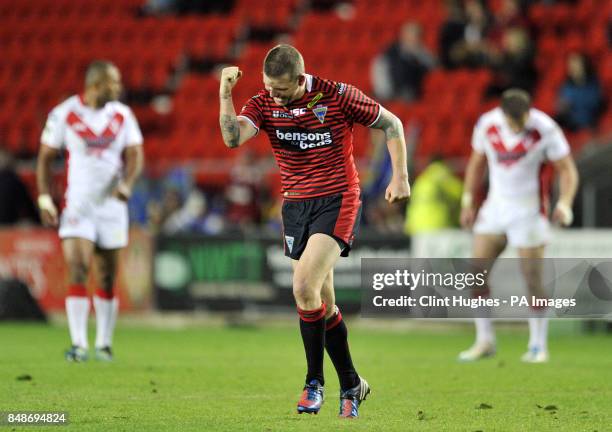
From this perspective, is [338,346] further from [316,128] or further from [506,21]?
[506,21]

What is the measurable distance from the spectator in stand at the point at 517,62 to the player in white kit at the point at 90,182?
901cm

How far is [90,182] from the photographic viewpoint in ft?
35.8

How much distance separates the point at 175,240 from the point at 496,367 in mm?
7185

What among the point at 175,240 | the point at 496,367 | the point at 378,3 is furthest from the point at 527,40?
the point at 496,367

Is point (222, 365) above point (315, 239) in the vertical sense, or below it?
below

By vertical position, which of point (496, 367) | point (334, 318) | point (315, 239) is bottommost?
point (496, 367)

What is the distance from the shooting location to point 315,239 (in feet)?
23.7

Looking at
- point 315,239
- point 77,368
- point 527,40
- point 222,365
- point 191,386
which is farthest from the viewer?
point 527,40

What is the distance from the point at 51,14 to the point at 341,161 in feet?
64.2

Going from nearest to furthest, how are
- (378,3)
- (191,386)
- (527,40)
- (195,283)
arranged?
(191,386)
(195,283)
(527,40)
(378,3)

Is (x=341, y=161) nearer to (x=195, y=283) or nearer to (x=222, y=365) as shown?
(x=222, y=365)

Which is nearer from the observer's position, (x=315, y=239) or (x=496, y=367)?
(x=315, y=239)

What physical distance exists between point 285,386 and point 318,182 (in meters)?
2.19

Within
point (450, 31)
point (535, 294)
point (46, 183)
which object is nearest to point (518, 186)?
point (535, 294)
